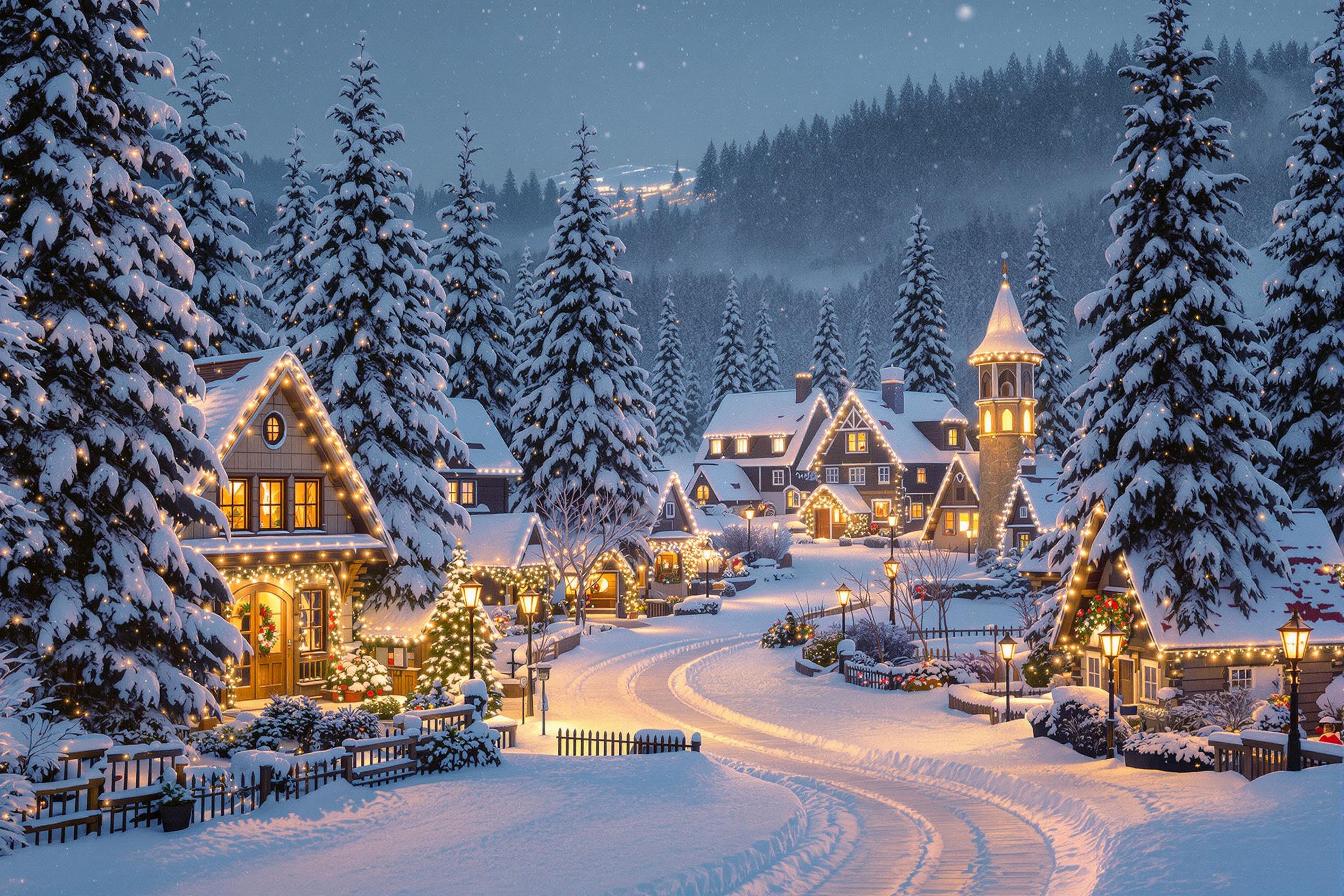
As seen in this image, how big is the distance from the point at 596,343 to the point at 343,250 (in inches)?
691

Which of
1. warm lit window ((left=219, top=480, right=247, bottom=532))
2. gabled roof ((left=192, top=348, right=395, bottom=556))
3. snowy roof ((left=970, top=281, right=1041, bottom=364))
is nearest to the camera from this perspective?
gabled roof ((left=192, top=348, right=395, bottom=556))

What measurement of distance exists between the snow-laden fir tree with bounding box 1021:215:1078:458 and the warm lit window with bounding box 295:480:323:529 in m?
51.3

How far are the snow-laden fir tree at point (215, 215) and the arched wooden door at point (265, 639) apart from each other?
1263 cm

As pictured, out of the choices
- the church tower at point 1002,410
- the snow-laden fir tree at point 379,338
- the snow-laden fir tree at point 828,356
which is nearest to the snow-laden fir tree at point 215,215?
the snow-laden fir tree at point 379,338

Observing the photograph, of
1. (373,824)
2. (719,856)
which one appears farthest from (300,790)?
(719,856)

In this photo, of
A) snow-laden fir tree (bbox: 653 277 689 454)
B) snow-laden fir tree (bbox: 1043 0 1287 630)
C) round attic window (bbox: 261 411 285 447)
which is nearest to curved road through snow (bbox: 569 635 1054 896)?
snow-laden fir tree (bbox: 1043 0 1287 630)

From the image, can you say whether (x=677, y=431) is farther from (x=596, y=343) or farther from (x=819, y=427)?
(x=596, y=343)

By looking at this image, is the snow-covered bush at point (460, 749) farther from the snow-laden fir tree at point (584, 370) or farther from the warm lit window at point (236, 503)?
the snow-laden fir tree at point (584, 370)

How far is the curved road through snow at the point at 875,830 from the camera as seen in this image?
1647 cm

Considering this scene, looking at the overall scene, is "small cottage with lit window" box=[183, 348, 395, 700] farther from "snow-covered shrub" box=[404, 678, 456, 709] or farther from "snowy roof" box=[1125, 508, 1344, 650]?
"snowy roof" box=[1125, 508, 1344, 650]

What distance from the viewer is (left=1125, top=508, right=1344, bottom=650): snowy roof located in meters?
26.8

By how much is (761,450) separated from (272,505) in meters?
66.1

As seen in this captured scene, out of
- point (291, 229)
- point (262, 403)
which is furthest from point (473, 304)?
point (262, 403)

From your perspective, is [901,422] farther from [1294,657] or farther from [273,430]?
[1294,657]
